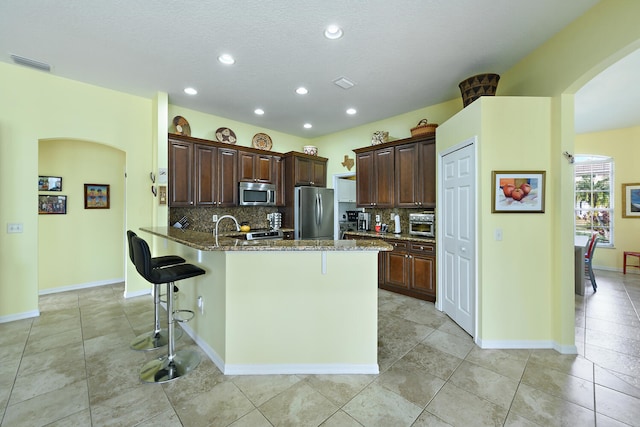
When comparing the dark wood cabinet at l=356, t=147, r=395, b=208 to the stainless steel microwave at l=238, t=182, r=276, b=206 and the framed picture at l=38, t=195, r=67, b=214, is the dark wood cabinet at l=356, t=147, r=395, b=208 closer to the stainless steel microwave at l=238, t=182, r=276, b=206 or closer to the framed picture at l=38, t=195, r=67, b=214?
the stainless steel microwave at l=238, t=182, r=276, b=206

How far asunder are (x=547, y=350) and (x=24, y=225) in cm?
606

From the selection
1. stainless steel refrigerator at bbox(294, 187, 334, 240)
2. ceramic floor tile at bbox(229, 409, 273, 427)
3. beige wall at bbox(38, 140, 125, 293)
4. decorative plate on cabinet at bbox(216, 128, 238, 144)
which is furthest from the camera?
stainless steel refrigerator at bbox(294, 187, 334, 240)

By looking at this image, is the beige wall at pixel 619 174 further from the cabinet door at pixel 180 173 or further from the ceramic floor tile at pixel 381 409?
the cabinet door at pixel 180 173

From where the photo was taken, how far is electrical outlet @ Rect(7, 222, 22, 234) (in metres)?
3.25

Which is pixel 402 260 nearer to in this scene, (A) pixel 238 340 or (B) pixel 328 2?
(A) pixel 238 340

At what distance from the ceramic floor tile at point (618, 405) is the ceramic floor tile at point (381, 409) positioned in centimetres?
125

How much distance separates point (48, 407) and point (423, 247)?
4.05 m

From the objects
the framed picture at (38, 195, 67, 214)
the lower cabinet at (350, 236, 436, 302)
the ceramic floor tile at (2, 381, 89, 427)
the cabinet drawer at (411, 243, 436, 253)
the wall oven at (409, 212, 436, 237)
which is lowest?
the ceramic floor tile at (2, 381, 89, 427)

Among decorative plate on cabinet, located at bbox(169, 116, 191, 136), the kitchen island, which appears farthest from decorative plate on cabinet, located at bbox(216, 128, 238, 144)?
the kitchen island

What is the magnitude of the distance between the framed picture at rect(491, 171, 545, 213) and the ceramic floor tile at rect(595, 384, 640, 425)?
1.51 metres

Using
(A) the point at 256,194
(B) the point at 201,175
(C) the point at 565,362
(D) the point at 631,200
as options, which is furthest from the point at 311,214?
(D) the point at 631,200

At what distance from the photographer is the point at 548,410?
1802 millimetres

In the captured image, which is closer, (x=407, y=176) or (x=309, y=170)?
(x=407, y=176)

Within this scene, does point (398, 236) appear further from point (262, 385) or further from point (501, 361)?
point (262, 385)
